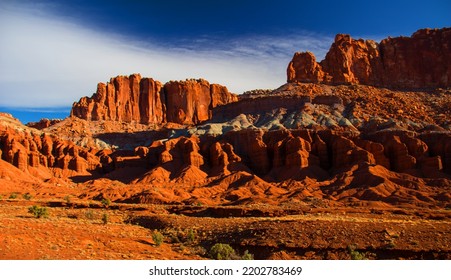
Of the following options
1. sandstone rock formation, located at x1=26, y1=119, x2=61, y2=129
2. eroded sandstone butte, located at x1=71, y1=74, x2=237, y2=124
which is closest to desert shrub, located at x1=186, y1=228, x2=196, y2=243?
sandstone rock formation, located at x1=26, y1=119, x2=61, y2=129

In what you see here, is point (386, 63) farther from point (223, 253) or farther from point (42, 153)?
point (223, 253)

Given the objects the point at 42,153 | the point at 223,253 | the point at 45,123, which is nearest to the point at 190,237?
the point at 223,253

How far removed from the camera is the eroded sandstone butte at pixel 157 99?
14938 cm

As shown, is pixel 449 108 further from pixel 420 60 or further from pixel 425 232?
pixel 425 232

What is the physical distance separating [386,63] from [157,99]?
226 feet

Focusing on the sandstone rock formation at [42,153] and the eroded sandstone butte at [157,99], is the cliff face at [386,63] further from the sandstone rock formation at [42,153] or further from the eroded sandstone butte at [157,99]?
the sandstone rock formation at [42,153]

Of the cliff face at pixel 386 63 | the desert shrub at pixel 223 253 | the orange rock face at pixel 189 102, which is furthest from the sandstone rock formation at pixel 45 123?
the desert shrub at pixel 223 253

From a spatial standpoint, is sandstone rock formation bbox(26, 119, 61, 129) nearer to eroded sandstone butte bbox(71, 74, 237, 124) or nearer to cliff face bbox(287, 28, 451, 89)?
eroded sandstone butte bbox(71, 74, 237, 124)

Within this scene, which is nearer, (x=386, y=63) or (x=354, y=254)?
(x=354, y=254)

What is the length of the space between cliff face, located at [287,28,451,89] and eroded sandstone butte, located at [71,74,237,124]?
27.7 m

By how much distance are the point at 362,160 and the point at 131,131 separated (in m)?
72.8

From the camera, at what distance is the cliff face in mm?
135500

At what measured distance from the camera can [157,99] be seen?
15438cm
